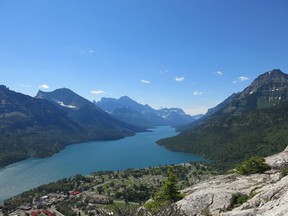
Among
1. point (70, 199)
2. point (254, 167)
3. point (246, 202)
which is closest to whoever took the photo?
point (246, 202)

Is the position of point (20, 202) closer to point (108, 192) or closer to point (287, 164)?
point (108, 192)

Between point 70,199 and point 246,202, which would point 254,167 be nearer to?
point 246,202

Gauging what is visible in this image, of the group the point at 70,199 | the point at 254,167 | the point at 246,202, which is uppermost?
the point at 254,167

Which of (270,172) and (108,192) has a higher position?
(270,172)

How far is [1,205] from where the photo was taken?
6481 inches

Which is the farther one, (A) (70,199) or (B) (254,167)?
(A) (70,199)

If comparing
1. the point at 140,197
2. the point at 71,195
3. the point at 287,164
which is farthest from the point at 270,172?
the point at 71,195

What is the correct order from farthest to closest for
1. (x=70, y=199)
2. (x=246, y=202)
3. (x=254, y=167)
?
(x=70, y=199) → (x=254, y=167) → (x=246, y=202)

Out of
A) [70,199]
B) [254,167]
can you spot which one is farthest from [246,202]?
[70,199]

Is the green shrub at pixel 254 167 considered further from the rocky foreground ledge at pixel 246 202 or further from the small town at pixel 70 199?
the small town at pixel 70 199

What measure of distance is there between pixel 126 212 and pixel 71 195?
17914cm

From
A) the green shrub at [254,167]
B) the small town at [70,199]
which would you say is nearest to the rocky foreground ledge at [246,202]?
the green shrub at [254,167]

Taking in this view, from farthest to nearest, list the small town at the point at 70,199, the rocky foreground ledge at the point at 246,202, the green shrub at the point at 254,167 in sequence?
the small town at the point at 70,199
the green shrub at the point at 254,167
the rocky foreground ledge at the point at 246,202

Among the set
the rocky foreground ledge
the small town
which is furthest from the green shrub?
the small town
